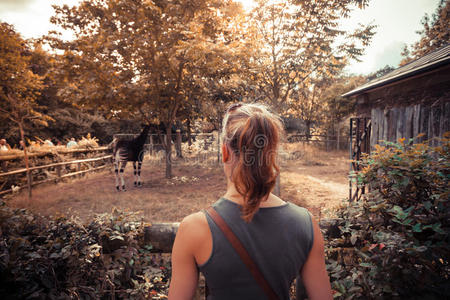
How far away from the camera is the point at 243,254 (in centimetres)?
94

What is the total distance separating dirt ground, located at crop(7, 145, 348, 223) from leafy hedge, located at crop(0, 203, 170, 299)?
3323mm

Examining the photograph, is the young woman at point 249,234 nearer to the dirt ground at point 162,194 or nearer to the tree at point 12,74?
the dirt ground at point 162,194

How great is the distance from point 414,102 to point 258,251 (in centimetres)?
558

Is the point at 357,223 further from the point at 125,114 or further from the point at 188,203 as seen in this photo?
the point at 125,114

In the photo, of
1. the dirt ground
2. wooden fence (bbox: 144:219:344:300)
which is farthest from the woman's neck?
the dirt ground

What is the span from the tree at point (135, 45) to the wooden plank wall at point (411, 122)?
4.82m

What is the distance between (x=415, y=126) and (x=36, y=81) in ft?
36.6

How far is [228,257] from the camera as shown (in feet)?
3.10

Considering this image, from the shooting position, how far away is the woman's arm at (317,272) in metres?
1.09

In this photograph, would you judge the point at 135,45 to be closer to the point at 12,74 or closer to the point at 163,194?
the point at 12,74

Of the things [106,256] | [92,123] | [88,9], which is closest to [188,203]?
[106,256]

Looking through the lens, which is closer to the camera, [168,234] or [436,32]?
[168,234]

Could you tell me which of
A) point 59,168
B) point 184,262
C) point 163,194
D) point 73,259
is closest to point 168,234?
point 73,259

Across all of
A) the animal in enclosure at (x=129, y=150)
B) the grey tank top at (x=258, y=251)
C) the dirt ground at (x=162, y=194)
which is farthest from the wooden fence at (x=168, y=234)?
the animal in enclosure at (x=129, y=150)
